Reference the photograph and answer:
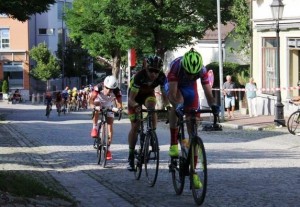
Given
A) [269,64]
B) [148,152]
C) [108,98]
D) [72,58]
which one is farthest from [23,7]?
[72,58]

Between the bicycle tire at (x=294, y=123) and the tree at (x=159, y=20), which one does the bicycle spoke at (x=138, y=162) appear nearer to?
the bicycle tire at (x=294, y=123)

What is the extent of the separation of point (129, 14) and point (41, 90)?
48040 millimetres

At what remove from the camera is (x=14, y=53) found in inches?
2756

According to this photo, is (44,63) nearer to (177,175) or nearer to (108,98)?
(108,98)

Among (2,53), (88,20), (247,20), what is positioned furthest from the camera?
(2,53)

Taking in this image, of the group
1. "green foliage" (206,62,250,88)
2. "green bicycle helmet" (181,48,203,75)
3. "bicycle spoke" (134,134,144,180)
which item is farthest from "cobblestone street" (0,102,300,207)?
"green foliage" (206,62,250,88)

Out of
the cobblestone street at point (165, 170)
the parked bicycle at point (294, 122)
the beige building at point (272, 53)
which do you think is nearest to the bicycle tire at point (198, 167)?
the cobblestone street at point (165, 170)

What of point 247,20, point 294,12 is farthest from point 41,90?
point 294,12

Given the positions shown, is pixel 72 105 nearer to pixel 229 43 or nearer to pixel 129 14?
pixel 229 43

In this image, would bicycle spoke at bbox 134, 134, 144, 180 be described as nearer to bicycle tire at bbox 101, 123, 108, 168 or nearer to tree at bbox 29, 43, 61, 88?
bicycle tire at bbox 101, 123, 108, 168

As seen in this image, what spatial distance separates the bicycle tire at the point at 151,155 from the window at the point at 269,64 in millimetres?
17736

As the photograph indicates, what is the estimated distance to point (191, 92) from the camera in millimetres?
8352

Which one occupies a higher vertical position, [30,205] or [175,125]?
[175,125]

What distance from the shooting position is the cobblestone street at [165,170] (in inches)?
315
